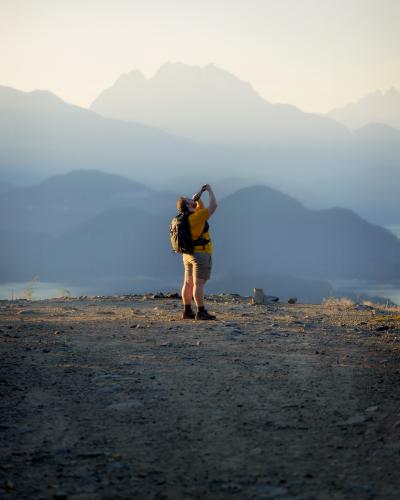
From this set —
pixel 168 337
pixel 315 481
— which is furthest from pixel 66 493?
pixel 168 337

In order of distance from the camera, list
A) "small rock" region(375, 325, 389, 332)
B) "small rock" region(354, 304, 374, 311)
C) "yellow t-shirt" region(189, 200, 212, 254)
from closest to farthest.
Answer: "small rock" region(375, 325, 389, 332) < "yellow t-shirt" region(189, 200, 212, 254) < "small rock" region(354, 304, 374, 311)

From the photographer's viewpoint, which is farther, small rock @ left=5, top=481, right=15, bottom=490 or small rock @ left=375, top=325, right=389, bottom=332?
small rock @ left=375, top=325, right=389, bottom=332

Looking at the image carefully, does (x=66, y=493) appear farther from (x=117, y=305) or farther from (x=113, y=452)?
(x=117, y=305)

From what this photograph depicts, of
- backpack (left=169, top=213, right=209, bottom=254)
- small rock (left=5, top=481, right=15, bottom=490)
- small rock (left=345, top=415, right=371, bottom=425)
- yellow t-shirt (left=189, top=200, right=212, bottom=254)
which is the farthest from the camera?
backpack (left=169, top=213, right=209, bottom=254)

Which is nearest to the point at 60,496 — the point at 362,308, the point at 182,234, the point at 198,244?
the point at 182,234

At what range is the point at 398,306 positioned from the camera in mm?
15398

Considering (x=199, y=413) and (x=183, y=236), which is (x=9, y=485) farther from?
(x=183, y=236)

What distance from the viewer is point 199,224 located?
11.2 meters

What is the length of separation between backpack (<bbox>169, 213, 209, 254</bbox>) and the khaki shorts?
0.14 meters

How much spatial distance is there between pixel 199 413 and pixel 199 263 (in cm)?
570

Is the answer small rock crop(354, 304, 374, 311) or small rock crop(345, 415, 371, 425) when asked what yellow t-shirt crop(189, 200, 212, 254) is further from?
small rock crop(345, 415, 371, 425)

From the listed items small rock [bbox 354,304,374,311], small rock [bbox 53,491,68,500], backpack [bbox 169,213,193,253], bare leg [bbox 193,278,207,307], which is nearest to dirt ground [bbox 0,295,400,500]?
small rock [bbox 53,491,68,500]

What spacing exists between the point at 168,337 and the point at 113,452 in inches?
188

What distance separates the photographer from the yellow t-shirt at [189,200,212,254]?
11148 mm
